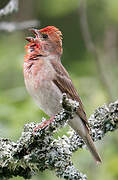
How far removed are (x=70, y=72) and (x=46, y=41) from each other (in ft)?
4.61

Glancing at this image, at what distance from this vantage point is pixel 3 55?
752 centimetres

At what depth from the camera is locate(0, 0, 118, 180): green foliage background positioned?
5.76m

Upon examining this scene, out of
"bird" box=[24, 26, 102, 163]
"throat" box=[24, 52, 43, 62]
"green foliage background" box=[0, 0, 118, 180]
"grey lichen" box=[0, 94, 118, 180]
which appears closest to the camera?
"grey lichen" box=[0, 94, 118, 180]

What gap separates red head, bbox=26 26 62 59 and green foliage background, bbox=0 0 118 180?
2.06ft

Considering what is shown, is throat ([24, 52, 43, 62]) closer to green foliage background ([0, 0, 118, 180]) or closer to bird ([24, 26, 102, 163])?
bird ([24, 26, 102, 163])

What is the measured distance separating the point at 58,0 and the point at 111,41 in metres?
1.19

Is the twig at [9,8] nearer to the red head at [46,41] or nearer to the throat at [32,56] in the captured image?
the throat at [32,56]

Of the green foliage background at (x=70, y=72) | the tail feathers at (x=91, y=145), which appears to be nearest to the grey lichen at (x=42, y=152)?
the tail feathers at (x=91, y=145)

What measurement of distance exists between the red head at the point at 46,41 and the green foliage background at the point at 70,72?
63cm

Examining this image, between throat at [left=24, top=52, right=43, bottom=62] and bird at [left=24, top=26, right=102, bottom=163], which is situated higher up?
throat at [left=24, top=52, right=43, bottom=62]

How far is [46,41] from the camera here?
607 centimetres

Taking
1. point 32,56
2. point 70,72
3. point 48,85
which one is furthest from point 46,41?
point 70,72

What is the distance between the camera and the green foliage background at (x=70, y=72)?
18.9 feet

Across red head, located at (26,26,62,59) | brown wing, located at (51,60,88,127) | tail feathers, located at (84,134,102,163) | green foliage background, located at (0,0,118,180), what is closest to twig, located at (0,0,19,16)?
red head, located at (26,26,62,59)
